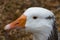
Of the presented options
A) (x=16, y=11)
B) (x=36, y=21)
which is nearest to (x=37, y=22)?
(x=36, y=21)

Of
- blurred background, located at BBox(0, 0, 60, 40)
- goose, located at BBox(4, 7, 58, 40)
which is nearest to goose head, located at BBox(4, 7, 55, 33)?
goose, located at BBox(4, 7, 58, 40)

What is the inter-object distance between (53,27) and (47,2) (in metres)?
2.75

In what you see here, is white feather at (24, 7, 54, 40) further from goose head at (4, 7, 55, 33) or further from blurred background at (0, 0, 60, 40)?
blurred background at (0, 0, 60, 40)

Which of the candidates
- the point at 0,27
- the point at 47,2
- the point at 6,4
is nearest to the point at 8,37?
the point at 0,27

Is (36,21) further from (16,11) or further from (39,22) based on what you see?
(16,11)

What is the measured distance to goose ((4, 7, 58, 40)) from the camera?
2.87m

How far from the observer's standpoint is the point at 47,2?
224 inches

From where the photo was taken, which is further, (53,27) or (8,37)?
(8,37)

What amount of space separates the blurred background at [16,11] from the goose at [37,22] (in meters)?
1.57

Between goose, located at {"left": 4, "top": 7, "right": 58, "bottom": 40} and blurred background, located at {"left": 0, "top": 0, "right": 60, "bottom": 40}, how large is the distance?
157cm

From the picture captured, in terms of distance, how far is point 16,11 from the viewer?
5.22 metres

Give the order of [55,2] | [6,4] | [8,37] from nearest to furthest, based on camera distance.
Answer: [8,37]
[6,4]
[55,2]

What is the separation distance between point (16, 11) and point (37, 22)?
7.63ft

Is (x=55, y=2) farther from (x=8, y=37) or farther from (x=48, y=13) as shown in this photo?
(x=48, y=13)
